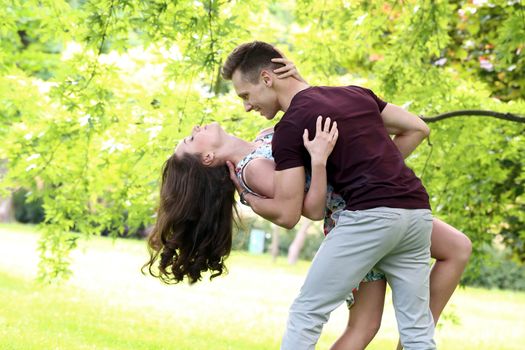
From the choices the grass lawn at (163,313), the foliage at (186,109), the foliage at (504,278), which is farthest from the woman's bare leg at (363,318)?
the foliage at (504,278)

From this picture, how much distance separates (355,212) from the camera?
2.90m

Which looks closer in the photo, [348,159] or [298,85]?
[348,159]

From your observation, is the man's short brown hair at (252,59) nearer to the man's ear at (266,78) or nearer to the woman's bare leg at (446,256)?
the man's ear at (266,78)

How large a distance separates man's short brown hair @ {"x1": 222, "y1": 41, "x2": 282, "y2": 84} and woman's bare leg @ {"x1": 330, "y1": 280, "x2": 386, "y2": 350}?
889 mm

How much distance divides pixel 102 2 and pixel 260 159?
6.41ft

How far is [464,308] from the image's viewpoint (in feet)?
48.9

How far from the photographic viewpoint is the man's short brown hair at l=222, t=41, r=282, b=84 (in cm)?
315

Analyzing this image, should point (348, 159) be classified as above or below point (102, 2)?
below

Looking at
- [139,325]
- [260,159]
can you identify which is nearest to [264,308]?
[139,325]

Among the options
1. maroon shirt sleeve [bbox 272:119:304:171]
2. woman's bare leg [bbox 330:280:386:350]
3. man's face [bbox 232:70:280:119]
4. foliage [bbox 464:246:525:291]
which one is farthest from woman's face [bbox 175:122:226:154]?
foliage [bbox 464:246:525:291]

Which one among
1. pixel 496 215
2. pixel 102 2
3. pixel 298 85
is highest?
pixel 102 2

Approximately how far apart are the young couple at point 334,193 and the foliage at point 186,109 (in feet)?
6.12

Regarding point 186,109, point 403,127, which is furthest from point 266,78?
point 186,109

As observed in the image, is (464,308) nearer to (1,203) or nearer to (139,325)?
(139,325)
